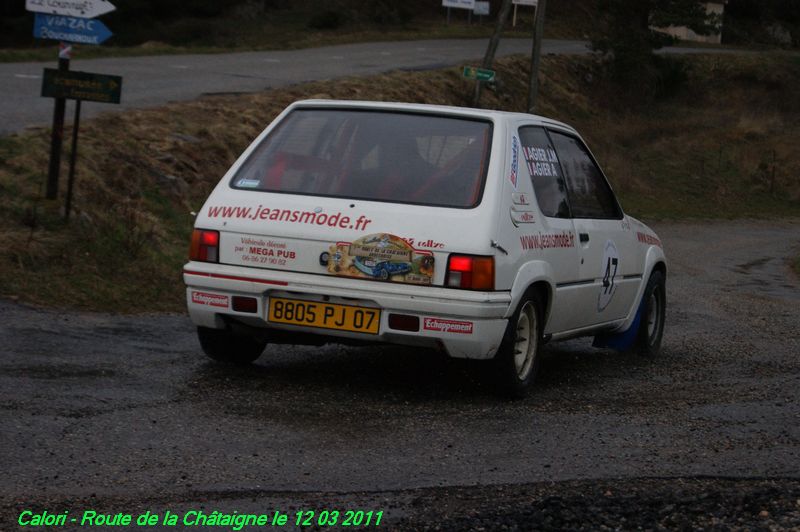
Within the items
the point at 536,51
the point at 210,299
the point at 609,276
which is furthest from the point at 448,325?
the point at 536,51

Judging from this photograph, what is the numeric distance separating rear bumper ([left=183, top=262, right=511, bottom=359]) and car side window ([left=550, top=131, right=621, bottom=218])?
1.67 meters

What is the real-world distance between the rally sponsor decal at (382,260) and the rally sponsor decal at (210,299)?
0.67 meters

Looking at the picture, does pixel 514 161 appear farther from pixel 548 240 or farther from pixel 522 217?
pixel 548 240

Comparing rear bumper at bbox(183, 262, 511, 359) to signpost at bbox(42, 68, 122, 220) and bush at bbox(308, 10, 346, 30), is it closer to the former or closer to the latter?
signpost at bbox(42, 68, 122, 220)

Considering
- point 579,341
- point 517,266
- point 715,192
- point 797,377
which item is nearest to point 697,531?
point 517,266

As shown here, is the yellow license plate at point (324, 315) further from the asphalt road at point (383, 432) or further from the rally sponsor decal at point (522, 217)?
the rally sponsor decal at point (522, 217)

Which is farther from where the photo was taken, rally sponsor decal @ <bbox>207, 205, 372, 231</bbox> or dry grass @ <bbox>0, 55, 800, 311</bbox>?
dry grass @ <bbox>0, 55, 800, 311</bbox>

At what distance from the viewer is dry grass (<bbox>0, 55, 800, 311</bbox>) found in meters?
10.5

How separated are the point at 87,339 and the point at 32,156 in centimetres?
454

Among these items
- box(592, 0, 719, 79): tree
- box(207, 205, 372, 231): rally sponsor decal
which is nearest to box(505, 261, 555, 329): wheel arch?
Result: box(207, 205, 372, 231): rally sponsor decal

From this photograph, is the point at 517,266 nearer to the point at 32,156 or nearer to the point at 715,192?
the point at 32,156

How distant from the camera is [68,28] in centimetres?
1131

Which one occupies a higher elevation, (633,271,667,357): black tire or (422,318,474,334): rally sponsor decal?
(422,318,474,334): rally sponsor decal

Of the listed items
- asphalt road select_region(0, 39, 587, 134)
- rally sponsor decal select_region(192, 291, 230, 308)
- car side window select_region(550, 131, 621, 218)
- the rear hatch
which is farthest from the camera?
asphalt road select_region(0, 39, 587, 134)
